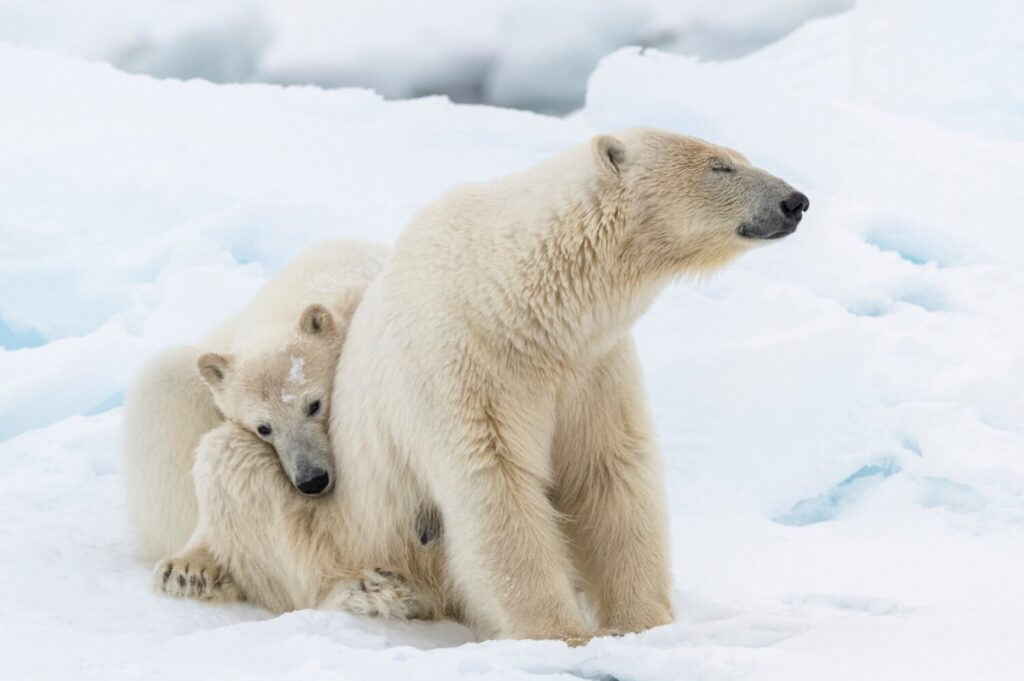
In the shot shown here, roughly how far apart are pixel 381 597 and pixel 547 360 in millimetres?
791

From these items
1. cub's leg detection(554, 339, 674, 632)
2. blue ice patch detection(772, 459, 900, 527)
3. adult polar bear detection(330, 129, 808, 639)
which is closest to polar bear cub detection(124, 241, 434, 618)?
adult polar bear detection(330, 129, 808, 639)

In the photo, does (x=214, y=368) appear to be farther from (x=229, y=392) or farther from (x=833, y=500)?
(x=833, y=500)

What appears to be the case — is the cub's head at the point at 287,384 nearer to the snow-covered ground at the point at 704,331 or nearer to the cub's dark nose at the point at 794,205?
the snow-covered ground at the point at 704,331

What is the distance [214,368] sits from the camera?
3.57 m

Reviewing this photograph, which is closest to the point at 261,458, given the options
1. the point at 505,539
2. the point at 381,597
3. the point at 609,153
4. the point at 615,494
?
the point at 381,597

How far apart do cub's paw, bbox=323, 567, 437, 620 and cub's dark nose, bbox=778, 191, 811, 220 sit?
1361mm

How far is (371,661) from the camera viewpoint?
8.16 ft

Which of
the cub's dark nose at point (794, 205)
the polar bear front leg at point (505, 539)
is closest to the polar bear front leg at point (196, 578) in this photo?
the polar bear front leg at point (505, 539)

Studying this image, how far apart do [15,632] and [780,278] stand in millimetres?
5158

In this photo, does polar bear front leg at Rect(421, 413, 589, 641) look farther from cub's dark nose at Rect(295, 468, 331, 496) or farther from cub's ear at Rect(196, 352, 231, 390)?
cub's ear at Rect(196, 352, 231, 390)

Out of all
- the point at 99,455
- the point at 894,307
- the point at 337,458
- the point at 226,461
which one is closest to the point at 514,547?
the point at 337,458

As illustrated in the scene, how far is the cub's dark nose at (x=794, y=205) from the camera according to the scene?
9.32ft

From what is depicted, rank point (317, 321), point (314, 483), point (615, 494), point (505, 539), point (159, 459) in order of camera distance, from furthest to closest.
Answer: point (159, 459) < point (317, 321) < point (314, 483) < point (615, 494) < point (505, 539)

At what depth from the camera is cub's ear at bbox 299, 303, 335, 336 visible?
3445 millimetres
